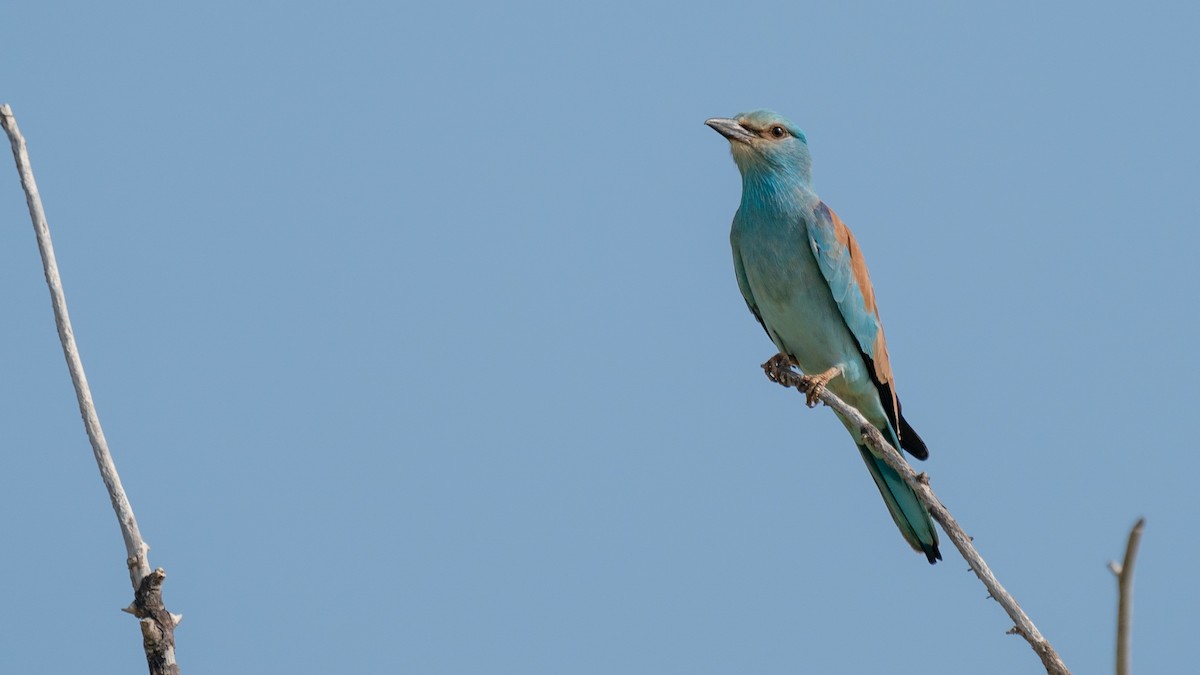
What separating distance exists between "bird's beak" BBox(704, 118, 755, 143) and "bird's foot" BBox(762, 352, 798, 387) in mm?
1214

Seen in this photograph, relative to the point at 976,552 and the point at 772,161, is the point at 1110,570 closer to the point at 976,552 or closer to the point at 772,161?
the point at 976,552

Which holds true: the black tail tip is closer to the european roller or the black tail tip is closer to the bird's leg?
the european roller

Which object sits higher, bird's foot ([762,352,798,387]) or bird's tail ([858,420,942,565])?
bird's foot ([762,352,798,387])

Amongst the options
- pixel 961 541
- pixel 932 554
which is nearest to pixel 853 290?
pixel 932 554

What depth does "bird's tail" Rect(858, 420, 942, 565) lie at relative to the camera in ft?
21.3

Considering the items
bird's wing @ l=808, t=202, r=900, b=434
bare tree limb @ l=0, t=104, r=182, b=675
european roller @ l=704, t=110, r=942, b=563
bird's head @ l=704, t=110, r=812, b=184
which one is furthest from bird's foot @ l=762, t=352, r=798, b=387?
bare tree limb @ l=0, t=104, r=182, b=675

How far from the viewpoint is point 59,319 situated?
3.77 m

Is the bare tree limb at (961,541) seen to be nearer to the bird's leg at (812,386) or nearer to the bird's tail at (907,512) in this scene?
the bird's leg at (812,386)

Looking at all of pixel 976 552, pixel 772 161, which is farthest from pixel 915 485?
pixel 772 161

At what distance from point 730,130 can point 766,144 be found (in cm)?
21

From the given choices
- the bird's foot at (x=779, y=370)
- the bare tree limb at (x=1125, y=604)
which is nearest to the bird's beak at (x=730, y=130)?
the bird's foot at (x=779, y=370)

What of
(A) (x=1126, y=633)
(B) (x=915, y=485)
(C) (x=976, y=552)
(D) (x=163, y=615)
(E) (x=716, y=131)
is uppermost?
(E) (x=716, y=131)

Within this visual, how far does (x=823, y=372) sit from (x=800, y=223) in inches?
31.4

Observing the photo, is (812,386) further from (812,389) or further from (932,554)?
(932,554)
